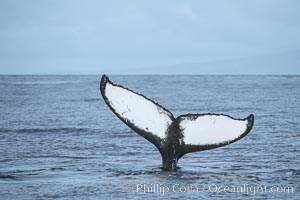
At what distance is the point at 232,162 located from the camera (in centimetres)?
1057

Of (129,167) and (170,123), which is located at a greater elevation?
(170,123)

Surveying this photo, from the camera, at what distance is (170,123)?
300 inches

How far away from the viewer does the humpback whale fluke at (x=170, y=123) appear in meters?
7.27

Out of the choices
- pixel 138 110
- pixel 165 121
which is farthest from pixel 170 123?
pixel 138 110

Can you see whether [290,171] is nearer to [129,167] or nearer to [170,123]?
[129,167]

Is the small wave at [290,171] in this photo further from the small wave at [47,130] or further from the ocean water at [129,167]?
the small wave at [47,130]

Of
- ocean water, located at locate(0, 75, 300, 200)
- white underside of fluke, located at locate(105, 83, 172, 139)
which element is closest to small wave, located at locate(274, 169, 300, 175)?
ocean water, located at locate(0, 75, 300, 200)

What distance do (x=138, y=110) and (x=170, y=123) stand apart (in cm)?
43

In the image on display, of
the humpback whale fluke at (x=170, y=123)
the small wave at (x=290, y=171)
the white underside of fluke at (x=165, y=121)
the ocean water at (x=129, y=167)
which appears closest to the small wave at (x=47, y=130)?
the ocean water at (x=129, y=167)

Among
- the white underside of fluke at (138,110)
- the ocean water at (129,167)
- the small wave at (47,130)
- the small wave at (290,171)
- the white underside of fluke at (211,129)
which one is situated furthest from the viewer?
the small wave at (47,130)

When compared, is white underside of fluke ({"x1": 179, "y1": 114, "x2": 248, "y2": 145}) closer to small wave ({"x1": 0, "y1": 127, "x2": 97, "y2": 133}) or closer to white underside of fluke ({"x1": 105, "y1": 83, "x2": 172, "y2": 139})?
white underside of fluke ({"x1": 105, "y1": 83, "x2": 172, "y2": 139})

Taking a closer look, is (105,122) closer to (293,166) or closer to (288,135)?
(288,135)

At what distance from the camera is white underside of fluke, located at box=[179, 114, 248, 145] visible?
24.5ft

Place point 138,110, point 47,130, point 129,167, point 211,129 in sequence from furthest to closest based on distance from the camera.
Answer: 1. point 47,130
2. point 129,167
3. point 211,129
4. point 138,110
